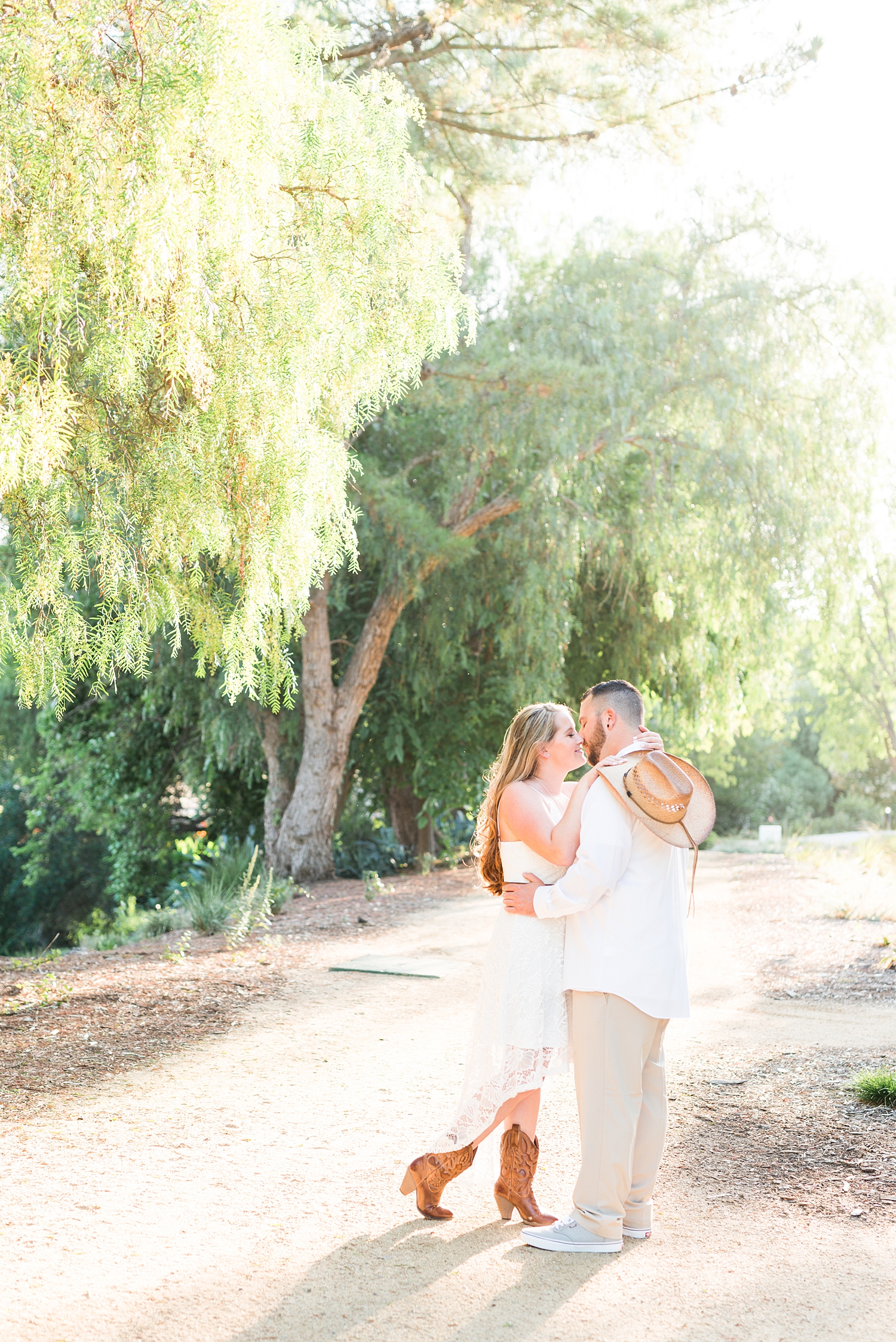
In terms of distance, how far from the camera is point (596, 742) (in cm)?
362

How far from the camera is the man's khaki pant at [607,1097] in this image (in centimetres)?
333

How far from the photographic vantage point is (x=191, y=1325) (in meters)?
2.91

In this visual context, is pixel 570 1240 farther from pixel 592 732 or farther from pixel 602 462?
pixel 602 462

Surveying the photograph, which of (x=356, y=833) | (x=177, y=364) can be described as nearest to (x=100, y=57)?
(x=177, y=364)


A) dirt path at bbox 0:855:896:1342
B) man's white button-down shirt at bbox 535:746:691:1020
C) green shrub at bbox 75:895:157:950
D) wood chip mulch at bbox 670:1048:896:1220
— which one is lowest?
green shrub at bbox 75:895:157:950

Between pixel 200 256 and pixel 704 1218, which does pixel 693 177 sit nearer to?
pixel 200 256

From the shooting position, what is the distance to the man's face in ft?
11.8

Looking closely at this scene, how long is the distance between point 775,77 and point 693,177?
193cm

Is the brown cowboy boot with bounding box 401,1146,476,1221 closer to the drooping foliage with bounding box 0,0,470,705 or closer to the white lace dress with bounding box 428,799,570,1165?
the white lace dress with bounding box 428,799,570,1165

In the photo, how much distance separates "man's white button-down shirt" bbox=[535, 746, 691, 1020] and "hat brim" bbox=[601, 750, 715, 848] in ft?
0.14

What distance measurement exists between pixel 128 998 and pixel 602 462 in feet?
26.5

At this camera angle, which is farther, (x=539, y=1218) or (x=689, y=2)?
(x=689, y=2)

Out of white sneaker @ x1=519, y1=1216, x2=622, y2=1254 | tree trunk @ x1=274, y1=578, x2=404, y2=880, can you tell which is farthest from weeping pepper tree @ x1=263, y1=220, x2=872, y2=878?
white sneaker @ x1=519, y1=1216, x2=622, y2=1254

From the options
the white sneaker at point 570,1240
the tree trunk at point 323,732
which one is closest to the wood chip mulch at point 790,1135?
the white sneaker at point 570,1240
